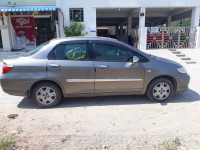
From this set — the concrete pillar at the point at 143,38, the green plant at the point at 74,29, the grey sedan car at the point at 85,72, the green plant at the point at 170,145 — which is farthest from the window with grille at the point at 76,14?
the green plant at the point at 170,145

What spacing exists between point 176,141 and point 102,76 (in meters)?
2.11

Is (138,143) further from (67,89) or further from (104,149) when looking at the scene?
(67,89)

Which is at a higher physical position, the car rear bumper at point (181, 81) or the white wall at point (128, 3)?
the white wall at point (128, 3)

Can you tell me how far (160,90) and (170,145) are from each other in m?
1.95

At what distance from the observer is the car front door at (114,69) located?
4281 mm

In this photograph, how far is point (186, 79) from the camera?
461 centimetres

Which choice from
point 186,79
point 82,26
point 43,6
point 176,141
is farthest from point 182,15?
point 176,141

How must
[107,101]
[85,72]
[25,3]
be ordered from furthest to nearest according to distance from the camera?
[25,3] < [107,101] < [85,72]

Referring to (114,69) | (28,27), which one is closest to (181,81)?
(114,69)

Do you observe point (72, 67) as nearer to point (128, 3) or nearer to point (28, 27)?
point (128, 3)

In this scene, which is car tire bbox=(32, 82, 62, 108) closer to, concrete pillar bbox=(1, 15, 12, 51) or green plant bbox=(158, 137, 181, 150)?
green plant bbox=(158, 137, 181, 150)

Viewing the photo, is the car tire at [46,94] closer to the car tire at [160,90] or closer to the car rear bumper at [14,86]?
the car rear bumper at [14,86]

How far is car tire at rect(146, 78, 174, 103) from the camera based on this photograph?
449 centimetres

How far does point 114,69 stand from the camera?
4.29 m
